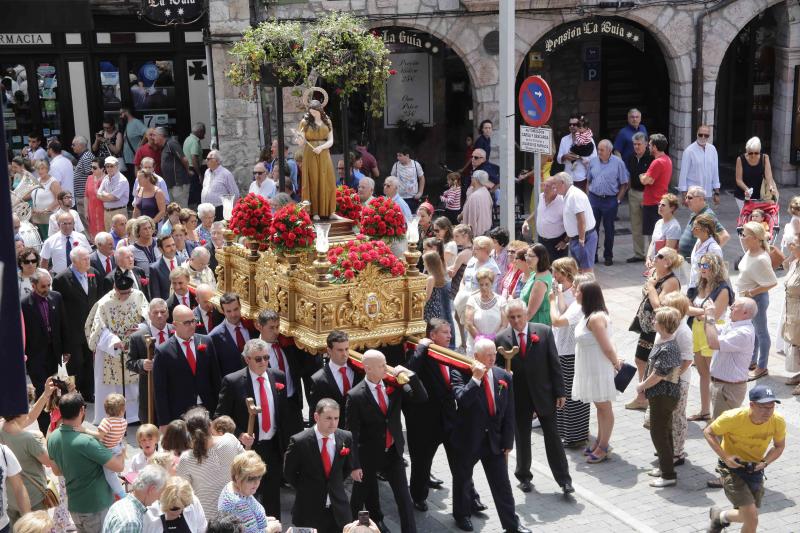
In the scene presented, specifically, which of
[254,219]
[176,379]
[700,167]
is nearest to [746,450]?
[176,379]

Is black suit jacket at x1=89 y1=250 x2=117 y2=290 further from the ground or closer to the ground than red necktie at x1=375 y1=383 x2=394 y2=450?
further from the ground

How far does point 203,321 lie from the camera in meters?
10.7

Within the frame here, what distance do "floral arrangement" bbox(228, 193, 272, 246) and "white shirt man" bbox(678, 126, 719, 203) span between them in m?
8.42

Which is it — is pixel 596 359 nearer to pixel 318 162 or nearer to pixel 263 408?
pixel 263 408

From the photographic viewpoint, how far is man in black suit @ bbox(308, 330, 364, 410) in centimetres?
895

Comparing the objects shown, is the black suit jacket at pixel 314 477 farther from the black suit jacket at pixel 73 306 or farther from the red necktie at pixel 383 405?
the black suit jacket at pixel 73 306

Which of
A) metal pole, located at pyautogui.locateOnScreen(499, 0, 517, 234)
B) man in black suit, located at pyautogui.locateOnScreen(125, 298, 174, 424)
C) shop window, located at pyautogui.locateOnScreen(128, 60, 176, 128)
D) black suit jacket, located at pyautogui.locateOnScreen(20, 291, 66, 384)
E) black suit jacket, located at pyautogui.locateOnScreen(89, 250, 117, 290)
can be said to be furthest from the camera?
shop window, located at pyautogui.locateOnScreen(128, 60, 176, 128)

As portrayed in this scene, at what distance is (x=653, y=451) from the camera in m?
10.2

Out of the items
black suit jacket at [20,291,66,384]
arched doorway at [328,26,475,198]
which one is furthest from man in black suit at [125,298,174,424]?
arched doorway at [328,26,475,198]

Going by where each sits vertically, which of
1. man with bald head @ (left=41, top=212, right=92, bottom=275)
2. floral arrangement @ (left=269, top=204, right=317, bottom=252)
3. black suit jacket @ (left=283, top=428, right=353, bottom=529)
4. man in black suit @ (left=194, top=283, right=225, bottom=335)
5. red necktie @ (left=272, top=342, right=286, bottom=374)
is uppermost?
floral arrangement @ (left=269, top=204, right=317, bottom=252)

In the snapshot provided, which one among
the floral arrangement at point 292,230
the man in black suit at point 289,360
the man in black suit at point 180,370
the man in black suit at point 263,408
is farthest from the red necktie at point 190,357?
the floral arrangement at point 292,230

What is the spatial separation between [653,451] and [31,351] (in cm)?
586

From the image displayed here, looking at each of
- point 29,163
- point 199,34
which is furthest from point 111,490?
→ point 199,34

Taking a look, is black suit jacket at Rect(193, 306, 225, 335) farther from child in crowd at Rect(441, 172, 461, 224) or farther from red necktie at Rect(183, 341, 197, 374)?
child in crowd at Rect(441, 172, 461, 224)
